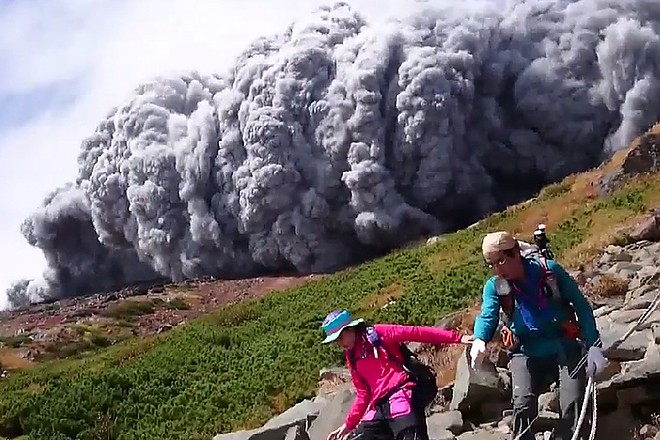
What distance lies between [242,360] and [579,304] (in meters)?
14.1

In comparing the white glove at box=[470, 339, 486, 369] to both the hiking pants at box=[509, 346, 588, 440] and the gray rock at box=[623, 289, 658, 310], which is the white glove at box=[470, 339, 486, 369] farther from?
the gray rock at box=[623, 289, 658, 310]

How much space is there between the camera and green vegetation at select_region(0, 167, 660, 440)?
15594mm

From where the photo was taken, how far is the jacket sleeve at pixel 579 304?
543cm

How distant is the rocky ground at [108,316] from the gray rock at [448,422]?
2351 cm

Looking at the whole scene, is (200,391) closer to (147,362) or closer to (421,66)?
(147,362)

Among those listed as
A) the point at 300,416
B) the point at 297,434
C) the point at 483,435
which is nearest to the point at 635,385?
the point at 483,435

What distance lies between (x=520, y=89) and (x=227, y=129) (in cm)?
1824

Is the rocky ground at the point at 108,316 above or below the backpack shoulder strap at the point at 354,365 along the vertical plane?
below

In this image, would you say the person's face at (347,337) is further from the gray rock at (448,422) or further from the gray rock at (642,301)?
the gray rock at (642,301)

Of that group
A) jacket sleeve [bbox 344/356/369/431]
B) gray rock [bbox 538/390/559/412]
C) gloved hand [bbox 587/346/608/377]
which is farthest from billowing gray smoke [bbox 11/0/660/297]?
gloved hand [bbox 587/346/608/377]

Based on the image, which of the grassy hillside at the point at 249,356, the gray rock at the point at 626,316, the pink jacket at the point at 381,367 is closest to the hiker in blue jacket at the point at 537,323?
the pink jacket at the point at 381,367

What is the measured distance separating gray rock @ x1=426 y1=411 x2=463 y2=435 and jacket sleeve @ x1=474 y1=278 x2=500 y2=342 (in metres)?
2.67

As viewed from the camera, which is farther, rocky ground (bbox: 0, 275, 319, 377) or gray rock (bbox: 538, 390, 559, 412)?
rocky ground (bbox: 0, 275, 319, 377)

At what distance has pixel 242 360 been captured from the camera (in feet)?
62.1
